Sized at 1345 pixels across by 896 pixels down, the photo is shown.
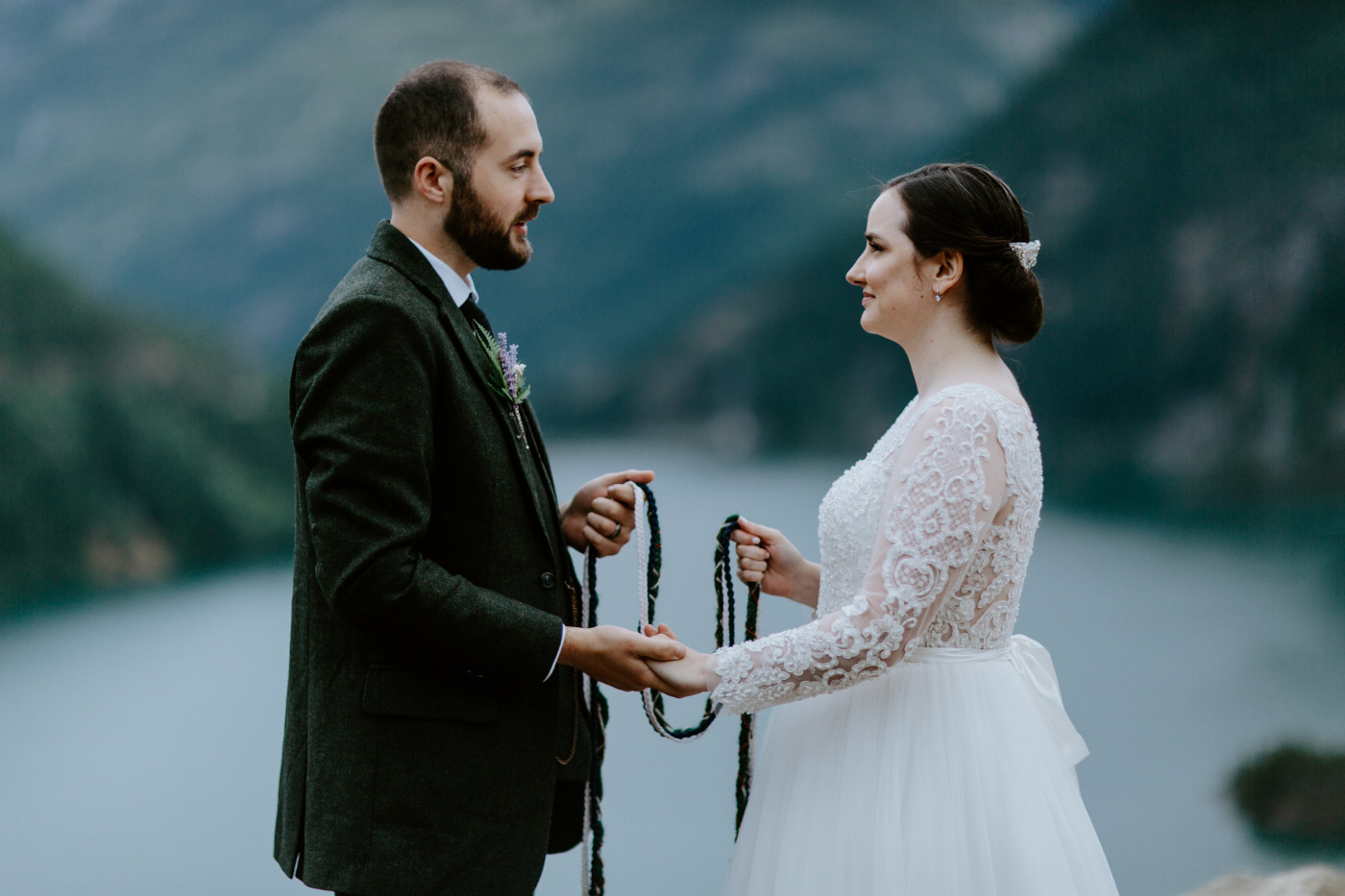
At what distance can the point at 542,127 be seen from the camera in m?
6.52

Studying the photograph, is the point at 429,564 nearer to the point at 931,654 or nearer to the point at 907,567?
the point at 907,567

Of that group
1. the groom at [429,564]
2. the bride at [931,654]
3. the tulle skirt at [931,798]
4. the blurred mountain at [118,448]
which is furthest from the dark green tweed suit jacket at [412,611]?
the blurred mountain at [118,448]

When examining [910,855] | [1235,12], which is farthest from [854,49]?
[910,855]

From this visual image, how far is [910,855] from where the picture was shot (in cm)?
154

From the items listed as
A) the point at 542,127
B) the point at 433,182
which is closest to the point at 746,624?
the point at 433,182

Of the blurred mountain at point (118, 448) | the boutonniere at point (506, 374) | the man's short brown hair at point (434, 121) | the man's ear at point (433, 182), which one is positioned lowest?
the boutonniere at point (506, 374)

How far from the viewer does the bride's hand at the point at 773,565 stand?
6.35 feet

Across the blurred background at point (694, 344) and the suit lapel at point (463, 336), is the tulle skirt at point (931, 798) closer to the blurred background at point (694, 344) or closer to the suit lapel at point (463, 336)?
the suit lapel at point (463, 336)

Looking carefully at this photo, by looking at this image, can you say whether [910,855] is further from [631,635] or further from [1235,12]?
[1235,12]

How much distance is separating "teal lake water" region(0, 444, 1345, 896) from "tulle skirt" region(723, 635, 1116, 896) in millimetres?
3389

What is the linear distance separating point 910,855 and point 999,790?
0.17 metres

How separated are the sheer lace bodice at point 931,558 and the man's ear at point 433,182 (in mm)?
834

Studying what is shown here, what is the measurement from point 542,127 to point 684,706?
3878 millimetres

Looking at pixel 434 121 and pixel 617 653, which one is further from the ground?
pixel 434 121
